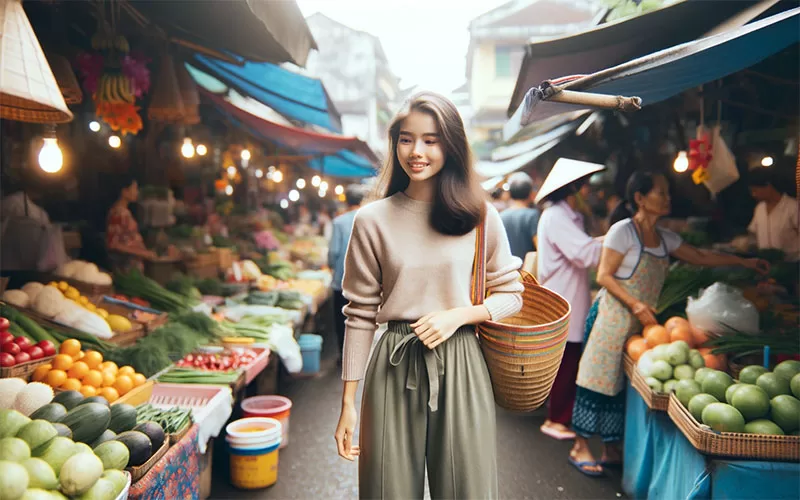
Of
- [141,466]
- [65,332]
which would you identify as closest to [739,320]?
[141,466]

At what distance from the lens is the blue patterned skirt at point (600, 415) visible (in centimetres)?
438

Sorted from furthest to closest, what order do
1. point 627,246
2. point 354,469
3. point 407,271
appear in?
point 354,469, point 627,246, point 407,271

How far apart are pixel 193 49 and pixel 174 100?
93cm

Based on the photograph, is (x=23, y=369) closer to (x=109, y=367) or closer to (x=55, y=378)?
(x=55, y=378)

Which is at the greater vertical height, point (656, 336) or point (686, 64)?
point (686, 64)

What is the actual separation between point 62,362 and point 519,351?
9.74 ft

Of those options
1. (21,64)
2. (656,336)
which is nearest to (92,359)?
(21,64)

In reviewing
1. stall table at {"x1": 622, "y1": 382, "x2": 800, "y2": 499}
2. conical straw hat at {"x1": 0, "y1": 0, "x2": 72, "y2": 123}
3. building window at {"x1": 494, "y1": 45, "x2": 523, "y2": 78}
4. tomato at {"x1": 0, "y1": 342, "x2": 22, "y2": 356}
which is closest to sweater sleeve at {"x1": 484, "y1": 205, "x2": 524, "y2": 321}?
stall table at {"x1": 622, "y1": 382, "x2": 800, "y2": 499}

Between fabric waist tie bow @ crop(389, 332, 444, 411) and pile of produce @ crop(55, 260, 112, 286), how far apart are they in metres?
4.31

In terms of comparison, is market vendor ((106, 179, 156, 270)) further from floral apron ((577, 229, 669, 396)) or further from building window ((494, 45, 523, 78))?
building window ((494, 45, 523, 78))

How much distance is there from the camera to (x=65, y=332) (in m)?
4.23

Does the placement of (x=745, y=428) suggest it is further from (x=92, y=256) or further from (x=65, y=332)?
(x=92, y=256)

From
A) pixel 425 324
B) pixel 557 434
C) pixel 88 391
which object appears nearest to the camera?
pixel 425 324

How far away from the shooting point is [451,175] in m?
2.16
